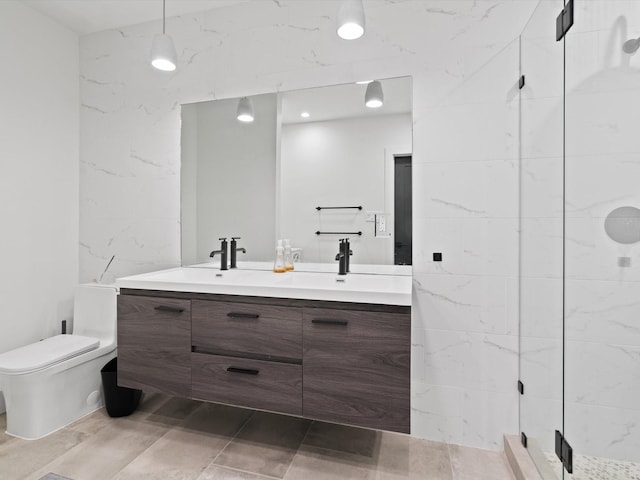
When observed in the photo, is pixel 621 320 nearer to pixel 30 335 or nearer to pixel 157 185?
pixel 157 185

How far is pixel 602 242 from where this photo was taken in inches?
50.6

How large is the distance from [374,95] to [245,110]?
2.72 ft

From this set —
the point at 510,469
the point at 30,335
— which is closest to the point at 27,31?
the point at 30,335

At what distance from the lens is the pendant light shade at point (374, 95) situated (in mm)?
2049

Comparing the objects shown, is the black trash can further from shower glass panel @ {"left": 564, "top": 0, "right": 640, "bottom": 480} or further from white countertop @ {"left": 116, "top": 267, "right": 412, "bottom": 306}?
shower glass panel @ {"left": 564, "top": 0, "right": 640, "bottom": 480}

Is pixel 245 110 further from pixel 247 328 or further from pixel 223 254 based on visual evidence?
pixel 247 328

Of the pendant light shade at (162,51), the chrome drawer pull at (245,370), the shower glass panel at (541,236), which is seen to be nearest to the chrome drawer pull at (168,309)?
the chrome drawer pull at (245,370)

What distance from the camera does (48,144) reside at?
252 centimetres

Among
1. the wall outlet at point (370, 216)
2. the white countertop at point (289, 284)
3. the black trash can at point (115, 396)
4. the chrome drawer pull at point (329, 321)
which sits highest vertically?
the wall outlet at point (370, 216)

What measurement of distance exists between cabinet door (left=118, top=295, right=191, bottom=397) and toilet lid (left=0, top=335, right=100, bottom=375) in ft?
1.21

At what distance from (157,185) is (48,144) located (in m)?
0.80

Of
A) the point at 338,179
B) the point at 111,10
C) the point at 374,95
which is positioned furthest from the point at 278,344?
the point at 111,10

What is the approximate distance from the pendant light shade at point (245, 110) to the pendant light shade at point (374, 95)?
0.74 metres

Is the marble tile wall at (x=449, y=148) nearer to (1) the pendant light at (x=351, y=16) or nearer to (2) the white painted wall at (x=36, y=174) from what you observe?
(1) the pendant light at (x=351, y=16)
